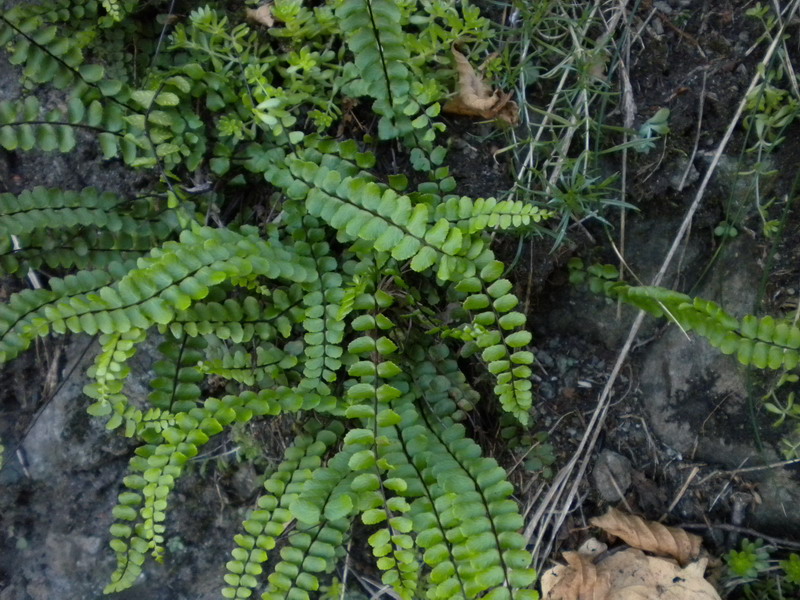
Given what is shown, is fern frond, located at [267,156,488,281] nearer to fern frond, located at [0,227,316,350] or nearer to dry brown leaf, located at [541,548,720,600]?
fern frond, located at [0,227,316,350]

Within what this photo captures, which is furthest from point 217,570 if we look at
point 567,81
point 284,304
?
point 567,81

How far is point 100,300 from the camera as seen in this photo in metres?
2.42

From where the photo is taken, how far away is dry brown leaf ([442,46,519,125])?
290cm

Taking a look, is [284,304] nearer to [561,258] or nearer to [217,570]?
[561,258]

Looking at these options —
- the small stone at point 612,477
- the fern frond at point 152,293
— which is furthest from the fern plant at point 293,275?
the small stone at point 612,477

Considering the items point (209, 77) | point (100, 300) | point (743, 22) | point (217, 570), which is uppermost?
point (743, 22)

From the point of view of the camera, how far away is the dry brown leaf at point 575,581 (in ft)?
9.34

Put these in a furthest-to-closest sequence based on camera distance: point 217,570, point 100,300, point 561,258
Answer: point 217,570
point 561,258
point 100,300

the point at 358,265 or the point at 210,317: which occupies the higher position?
the point at 358,265

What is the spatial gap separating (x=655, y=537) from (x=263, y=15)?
2.81m

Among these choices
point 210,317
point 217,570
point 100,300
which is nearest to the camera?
point 100,300

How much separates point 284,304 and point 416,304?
0.55m

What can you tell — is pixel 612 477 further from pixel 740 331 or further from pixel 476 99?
pixel 476 99

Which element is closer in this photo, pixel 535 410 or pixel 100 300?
pixel 100 300
